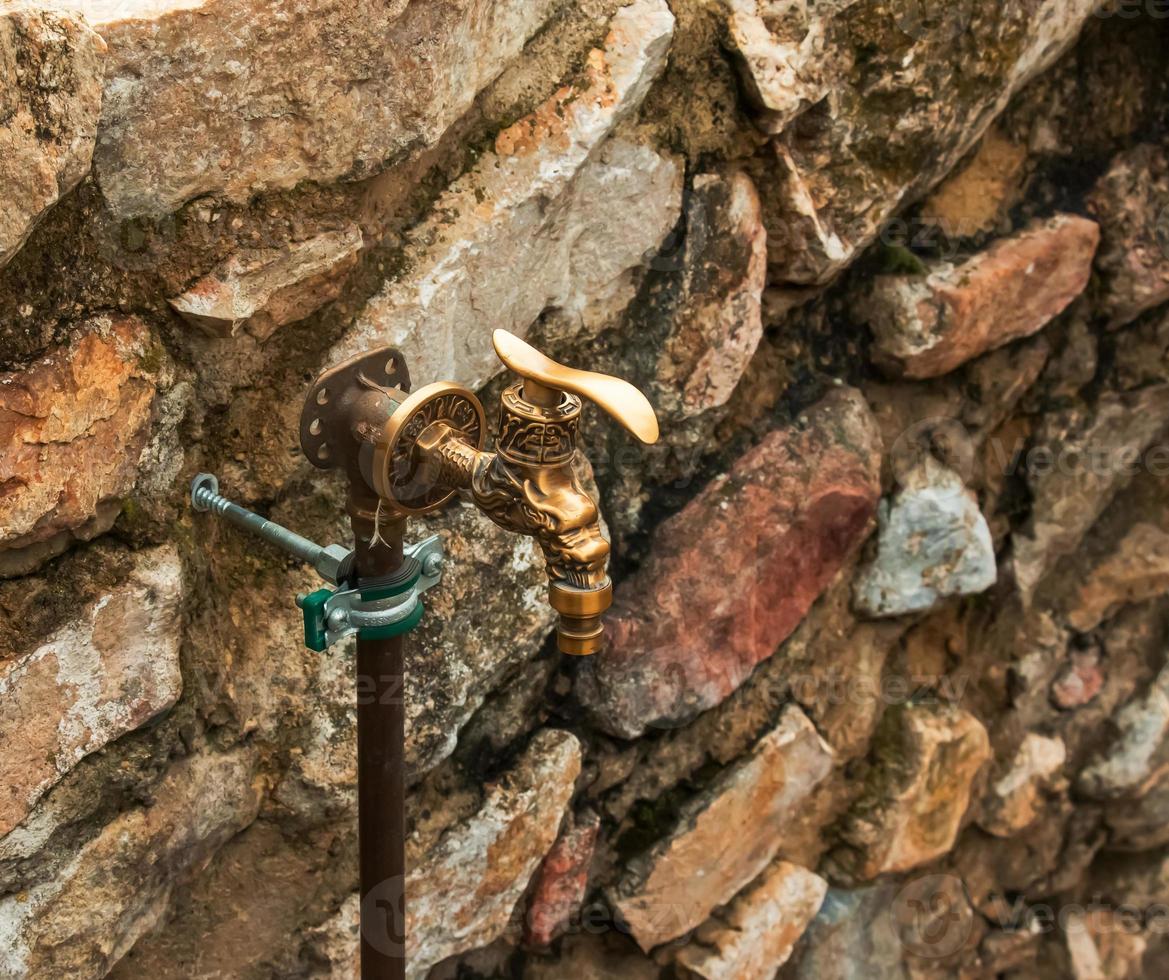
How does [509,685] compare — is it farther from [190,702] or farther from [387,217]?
[387,217]

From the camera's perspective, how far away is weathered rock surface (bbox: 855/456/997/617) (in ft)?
4.71

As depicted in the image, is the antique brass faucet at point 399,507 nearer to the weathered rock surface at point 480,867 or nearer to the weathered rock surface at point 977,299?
the weathered rock surface at point 480,867

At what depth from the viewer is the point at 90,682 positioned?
34.7 inches

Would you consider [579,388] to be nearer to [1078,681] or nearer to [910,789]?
[910,789]

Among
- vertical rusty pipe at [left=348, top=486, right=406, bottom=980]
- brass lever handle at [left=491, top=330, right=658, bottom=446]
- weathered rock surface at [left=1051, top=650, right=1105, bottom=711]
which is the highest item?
brass lever handle at [left=491, top=330, right=658, bottom=446]

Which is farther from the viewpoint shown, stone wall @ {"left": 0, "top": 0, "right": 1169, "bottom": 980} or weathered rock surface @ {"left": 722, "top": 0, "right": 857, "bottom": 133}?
weathered rock surface @ {"left": 722, "top": 0, "right": 857, "bottom": 133}

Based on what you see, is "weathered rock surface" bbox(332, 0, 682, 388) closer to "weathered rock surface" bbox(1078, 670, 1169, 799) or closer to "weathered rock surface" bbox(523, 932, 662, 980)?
"weathered rock surface" bbox(523, 932, 662, 980)

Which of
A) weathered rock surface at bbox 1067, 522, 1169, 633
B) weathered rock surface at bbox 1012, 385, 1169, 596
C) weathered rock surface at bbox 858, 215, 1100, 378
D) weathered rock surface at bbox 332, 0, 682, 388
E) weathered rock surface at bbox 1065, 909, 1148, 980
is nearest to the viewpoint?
weathered rock surface at bbox 332, 0, 682, 388

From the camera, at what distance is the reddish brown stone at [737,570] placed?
48.2 inches

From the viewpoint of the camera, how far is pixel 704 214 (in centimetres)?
115

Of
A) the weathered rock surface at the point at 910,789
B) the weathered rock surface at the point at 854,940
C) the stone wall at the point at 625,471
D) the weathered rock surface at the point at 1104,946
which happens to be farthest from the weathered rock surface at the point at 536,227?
the weathered rock surface at the point at 1104,946

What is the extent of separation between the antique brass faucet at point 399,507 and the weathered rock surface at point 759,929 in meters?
0.51

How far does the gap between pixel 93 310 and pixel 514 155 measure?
365 mm

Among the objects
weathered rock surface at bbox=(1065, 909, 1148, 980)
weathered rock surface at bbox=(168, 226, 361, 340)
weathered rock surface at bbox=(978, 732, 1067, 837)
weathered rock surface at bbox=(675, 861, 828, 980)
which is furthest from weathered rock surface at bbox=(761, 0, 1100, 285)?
weathered rock surface at bbox=(1065, 909, 1148, 980)
